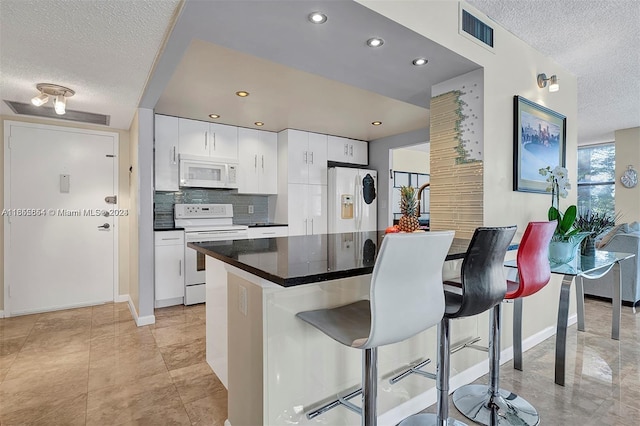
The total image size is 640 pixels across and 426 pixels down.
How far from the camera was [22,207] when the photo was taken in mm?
3588

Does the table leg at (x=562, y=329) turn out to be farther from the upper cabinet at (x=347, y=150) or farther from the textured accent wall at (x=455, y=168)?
the upper cabinet at (x=347, y=150)

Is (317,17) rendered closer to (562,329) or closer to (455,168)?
(455,168)

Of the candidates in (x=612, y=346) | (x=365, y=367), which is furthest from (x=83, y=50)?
(x=612, y=346)

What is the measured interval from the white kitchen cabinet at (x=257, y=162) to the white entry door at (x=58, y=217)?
152cm

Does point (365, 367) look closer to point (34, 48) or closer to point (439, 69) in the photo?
point (439, 69)

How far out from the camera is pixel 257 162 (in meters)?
4.72

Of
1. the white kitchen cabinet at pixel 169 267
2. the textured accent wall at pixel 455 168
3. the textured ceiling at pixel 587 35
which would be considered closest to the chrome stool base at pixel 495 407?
the textured accent wall at pixel 455 168

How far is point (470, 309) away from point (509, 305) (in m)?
1.40

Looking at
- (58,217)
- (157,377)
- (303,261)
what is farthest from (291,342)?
(58,217)

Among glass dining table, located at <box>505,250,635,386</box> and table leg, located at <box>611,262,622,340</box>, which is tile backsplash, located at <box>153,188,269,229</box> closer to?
glass dining table, located at <box>505,250,635,386</box>

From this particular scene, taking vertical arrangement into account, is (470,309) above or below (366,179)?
below

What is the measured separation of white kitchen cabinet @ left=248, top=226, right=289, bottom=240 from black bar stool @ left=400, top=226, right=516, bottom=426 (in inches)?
122

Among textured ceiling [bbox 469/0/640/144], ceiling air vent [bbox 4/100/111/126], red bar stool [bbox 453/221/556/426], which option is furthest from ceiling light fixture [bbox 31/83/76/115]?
red bar stool [bbox 453/221/556/426]

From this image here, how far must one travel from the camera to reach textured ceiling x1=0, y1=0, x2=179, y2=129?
5.68 ft
